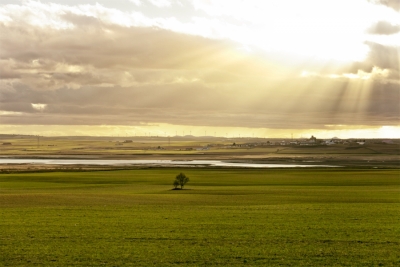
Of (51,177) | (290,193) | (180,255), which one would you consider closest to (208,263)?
(180,255)

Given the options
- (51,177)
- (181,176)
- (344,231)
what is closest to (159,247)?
(344,231)

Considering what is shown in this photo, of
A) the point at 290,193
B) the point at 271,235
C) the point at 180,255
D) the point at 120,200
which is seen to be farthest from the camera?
the point at 290,193

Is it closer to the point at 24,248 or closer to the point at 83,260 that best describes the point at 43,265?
the point at 83,260

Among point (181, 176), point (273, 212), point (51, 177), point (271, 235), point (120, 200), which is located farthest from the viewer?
point (51, 177)

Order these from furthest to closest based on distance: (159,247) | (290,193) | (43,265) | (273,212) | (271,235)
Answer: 1. (290,193)
2. (273,212)
3. (271,235)
4. (159,247)
5. (43,265)

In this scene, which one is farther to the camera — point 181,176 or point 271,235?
point 181,176

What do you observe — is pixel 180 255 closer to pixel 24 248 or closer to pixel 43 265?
pixel 43 265

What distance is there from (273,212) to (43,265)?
22258 mm

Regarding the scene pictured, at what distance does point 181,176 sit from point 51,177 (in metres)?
34.9

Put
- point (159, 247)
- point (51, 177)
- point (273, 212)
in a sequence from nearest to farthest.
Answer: point (159, 247), point (273, 212), point (51, 177)

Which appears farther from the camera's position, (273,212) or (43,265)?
(273,212)

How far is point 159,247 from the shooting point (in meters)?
25.4

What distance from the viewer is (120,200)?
52.5 m

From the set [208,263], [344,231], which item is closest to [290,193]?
[344,231]
